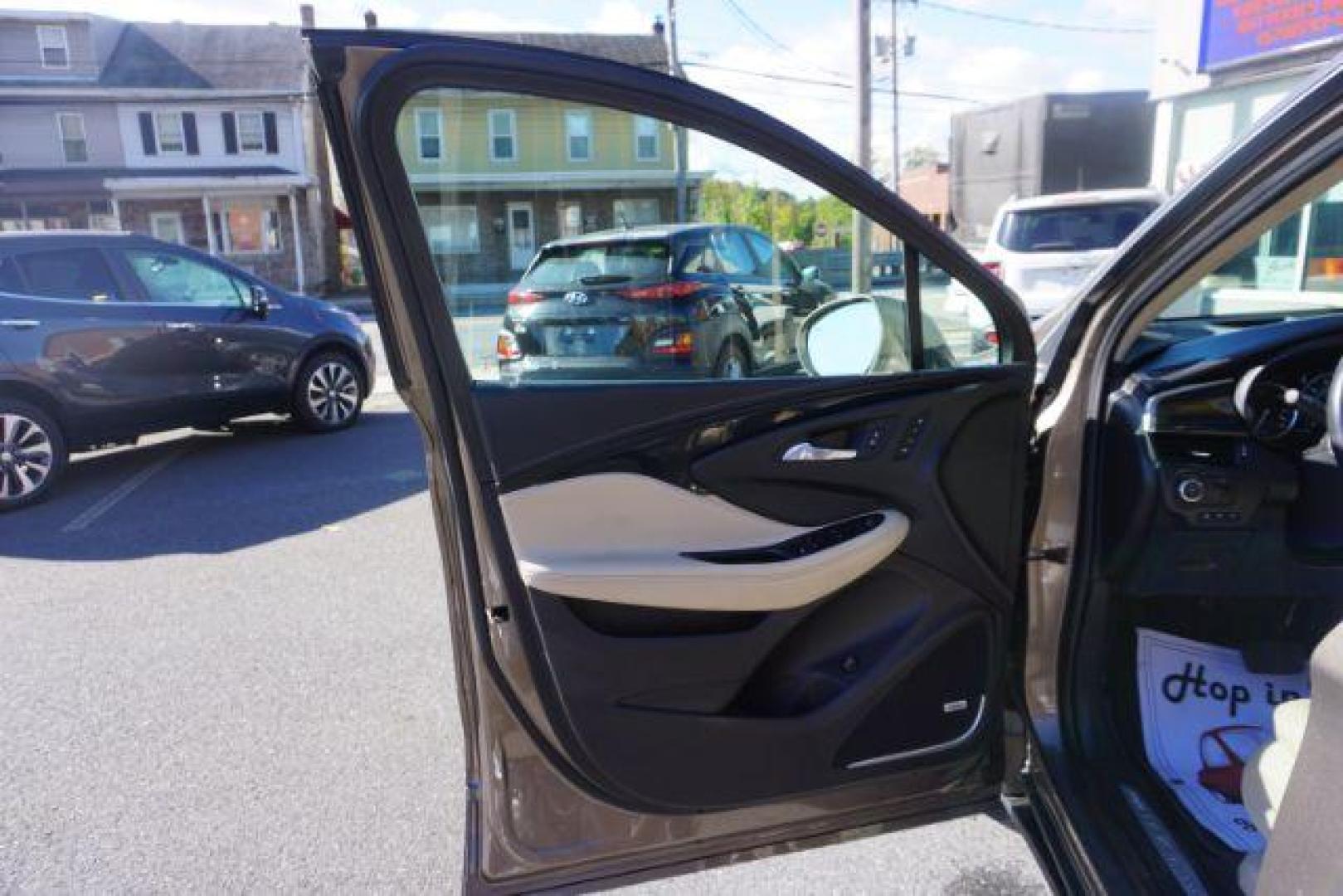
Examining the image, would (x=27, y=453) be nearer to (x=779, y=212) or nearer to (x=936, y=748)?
(x=779, y=212)

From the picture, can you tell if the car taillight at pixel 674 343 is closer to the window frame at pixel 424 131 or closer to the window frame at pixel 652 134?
the window frame at pixel 652 134

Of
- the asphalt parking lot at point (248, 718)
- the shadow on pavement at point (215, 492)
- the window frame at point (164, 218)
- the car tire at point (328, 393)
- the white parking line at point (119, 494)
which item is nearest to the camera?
the asphalt parking lot at point (248, 718)

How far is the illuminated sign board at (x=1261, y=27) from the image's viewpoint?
33.1ft

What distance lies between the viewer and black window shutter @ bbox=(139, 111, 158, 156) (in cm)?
2825

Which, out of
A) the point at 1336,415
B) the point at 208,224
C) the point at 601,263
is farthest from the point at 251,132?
the point at 1336,415

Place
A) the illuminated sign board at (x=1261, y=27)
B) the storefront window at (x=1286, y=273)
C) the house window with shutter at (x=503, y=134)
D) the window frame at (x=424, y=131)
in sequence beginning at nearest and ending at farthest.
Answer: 1. the window frame at (x=424, y=131)
2. the house window with shutter at (x=503, y=134)
3. the storefront window at (x=1286, y=273)
4. the illuminated sign board at (x=1261, y=27)

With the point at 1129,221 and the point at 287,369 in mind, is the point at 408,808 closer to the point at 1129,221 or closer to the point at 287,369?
the point at 287,369

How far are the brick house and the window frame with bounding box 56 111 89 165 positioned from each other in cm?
4

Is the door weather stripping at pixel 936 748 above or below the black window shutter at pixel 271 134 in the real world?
below

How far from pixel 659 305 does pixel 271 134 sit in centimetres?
3102

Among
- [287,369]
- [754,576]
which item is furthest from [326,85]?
[287,369]

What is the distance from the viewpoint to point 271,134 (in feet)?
94.5

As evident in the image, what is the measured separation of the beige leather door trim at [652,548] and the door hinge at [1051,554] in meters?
0.46

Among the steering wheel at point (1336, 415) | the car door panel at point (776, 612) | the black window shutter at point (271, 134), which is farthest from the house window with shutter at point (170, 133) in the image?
the steering wheel at point (1336, 415)
